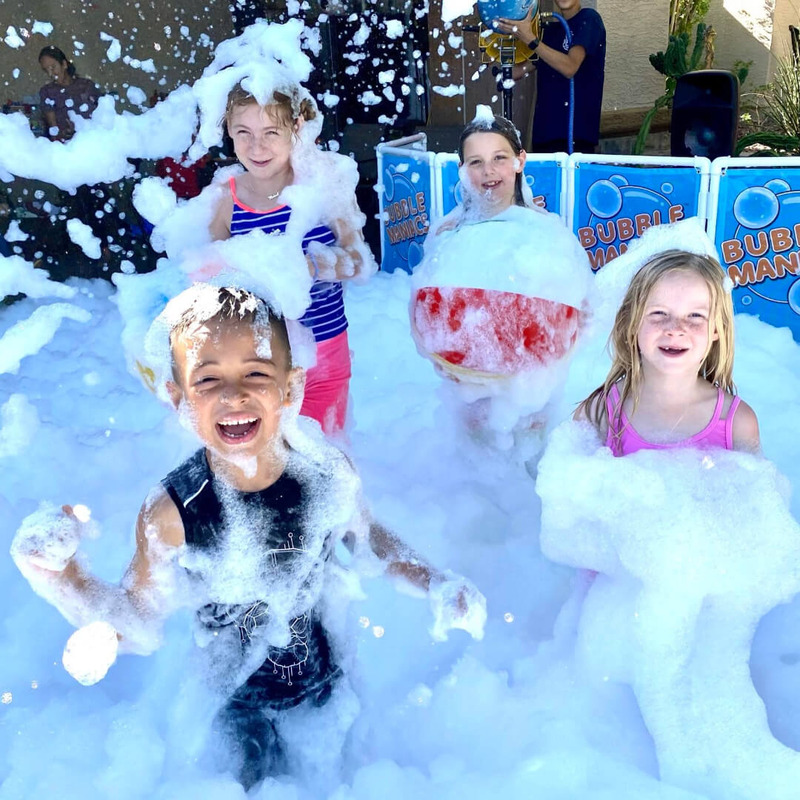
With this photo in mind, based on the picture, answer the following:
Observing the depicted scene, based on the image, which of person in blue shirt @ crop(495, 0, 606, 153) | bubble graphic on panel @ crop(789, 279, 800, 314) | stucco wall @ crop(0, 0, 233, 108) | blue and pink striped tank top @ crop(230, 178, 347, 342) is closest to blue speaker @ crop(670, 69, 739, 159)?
person in blue shirt @ crop(495, 0, 606, 153)

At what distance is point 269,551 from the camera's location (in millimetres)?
1853

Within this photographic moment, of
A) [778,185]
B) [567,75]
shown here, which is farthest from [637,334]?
[567,75]

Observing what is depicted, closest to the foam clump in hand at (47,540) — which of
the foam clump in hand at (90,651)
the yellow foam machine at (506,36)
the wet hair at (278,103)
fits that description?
the foam clump in hand at (90,651)

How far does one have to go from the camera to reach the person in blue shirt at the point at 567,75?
5.59 m

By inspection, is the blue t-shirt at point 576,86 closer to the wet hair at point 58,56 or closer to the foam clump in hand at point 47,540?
the wet hair at point 58,56

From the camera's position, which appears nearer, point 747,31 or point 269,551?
point 269,551

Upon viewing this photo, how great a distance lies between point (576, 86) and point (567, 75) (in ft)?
1.20

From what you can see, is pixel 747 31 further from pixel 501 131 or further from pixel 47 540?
pixel 47 540

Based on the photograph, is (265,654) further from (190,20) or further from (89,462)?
(190,20)

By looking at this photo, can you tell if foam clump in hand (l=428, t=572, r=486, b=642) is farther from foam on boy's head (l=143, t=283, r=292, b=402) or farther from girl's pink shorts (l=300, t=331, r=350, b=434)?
girl's pink shorts (l=300, t=331, r=350, b=434)

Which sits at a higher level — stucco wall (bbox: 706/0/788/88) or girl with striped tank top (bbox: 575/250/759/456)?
stucco wall (bbox: 706/0/788/88)

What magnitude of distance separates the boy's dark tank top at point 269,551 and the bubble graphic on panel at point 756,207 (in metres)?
3.88

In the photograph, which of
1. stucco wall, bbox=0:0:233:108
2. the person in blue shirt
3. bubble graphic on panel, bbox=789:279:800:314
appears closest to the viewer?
bubble graphic on panel, bbox=789:279:800:314

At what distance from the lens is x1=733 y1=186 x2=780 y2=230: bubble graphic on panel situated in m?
4.59
